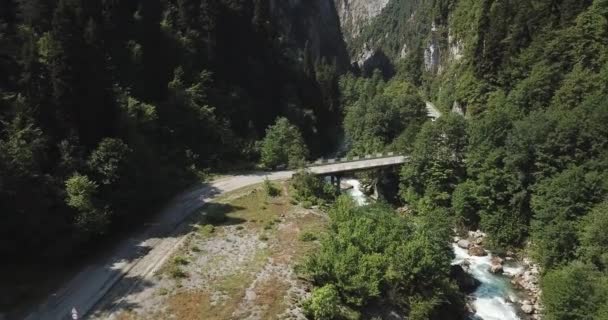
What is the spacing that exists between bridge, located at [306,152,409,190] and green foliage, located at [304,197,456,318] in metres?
28.4

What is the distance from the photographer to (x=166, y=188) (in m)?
55.3

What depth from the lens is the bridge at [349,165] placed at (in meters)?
73.9

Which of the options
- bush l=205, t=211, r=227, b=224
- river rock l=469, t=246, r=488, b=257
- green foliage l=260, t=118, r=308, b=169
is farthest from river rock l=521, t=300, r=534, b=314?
green foliage l=260, t=118, r=308, b=169

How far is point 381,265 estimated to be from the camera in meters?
39.7

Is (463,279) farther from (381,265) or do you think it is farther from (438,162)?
(438,162)

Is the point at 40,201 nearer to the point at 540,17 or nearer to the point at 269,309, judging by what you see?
the point at 269,309

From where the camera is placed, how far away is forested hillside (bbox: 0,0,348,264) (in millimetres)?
37875

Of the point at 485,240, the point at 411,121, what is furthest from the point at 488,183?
the point at 411,121

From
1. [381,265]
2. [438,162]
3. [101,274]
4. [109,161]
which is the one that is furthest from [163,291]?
[438,162]

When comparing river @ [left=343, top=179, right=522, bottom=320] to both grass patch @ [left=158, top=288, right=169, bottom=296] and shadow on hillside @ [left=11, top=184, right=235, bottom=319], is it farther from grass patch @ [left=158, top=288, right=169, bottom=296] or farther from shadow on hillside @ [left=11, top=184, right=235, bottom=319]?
grass patch @ [left=158, top=288, right=169, bottom=296]

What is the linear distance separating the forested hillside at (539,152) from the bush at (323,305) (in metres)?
17.9

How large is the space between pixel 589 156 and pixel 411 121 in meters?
41.3

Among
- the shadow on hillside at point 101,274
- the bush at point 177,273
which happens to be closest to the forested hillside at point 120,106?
the shadow on hillside at point 101,274

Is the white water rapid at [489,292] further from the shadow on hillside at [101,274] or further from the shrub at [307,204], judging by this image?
the shadow on hillside at [101,274]
